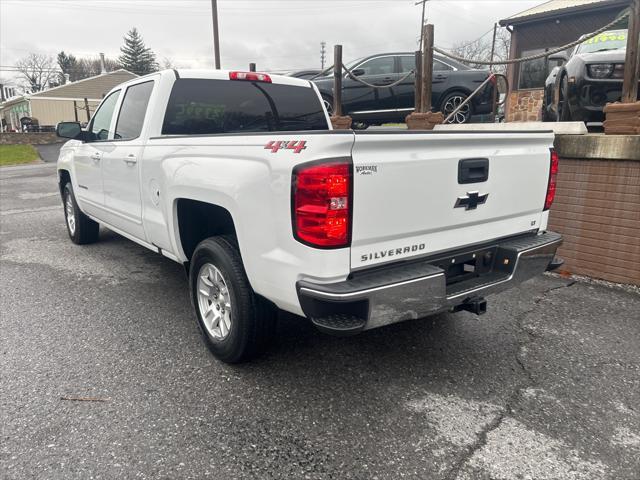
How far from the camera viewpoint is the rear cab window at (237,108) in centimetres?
401

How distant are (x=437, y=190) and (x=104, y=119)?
3.97 metres

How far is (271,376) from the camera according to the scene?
→ 3125mm

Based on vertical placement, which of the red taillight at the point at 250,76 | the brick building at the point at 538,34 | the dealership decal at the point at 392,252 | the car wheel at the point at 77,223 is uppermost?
the brick building at the point at 538,34

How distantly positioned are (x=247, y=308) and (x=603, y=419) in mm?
2065

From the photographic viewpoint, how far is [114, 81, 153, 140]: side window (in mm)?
4191

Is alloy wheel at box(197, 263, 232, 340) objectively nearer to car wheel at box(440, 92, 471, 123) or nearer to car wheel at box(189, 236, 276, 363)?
car wheel at box(189, 236, 276, 363)

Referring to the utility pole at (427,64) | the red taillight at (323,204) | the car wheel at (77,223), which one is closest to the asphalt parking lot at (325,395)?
the red taillight at (323,204)

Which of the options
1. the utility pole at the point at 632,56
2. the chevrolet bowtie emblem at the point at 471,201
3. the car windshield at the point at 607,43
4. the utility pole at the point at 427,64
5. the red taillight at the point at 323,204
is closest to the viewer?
the red taillight at the point at 323,204

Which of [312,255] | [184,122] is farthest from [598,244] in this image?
[184,122]

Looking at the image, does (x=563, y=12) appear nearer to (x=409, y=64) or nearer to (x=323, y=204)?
(x=409, y=64)

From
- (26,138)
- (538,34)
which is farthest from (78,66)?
(538,34)

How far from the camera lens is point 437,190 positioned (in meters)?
2.71

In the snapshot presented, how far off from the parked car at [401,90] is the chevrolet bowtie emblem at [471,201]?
7.11 m

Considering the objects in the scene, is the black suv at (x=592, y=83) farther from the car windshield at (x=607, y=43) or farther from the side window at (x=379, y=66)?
the side window at (x=379, y=66)
